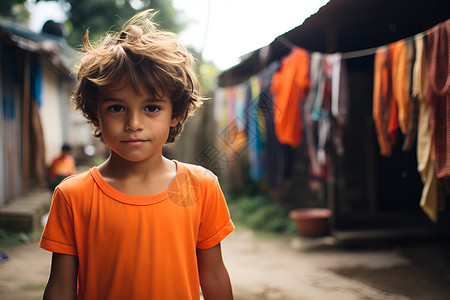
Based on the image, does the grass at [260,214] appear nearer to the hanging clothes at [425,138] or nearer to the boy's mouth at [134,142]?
the hanging clothes at [425,138]

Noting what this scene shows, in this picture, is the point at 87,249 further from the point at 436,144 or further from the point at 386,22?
the point at 386,22

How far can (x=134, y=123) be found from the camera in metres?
1.03

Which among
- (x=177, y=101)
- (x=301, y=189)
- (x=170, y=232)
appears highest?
(x=177, y=101)

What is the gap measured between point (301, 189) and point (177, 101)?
639cm

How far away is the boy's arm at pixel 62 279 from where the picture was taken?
106cm

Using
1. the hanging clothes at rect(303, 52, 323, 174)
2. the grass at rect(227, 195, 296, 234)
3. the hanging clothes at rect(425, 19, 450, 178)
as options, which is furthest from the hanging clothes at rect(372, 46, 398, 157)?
the grass at rect(227, 195, 296, 234)

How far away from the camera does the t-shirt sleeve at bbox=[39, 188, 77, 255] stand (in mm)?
1058

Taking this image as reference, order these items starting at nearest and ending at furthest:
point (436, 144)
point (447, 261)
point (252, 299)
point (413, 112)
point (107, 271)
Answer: point (107, 271), point (436, 144), point (413, 112), point (252, 299), point (447, 261)

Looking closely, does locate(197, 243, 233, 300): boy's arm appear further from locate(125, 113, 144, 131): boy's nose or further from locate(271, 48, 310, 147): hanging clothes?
locate(271, 48, 310, 147): hanging clothes

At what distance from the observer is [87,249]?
3.47ft

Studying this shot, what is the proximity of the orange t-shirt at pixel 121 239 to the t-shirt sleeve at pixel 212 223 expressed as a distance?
2.3 inches

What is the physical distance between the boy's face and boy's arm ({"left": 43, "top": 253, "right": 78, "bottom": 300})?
0.34 metres

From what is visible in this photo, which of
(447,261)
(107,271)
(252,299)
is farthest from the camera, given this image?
(447,261)

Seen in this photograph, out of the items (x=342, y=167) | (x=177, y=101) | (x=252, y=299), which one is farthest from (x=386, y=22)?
(x=177, y=101)
